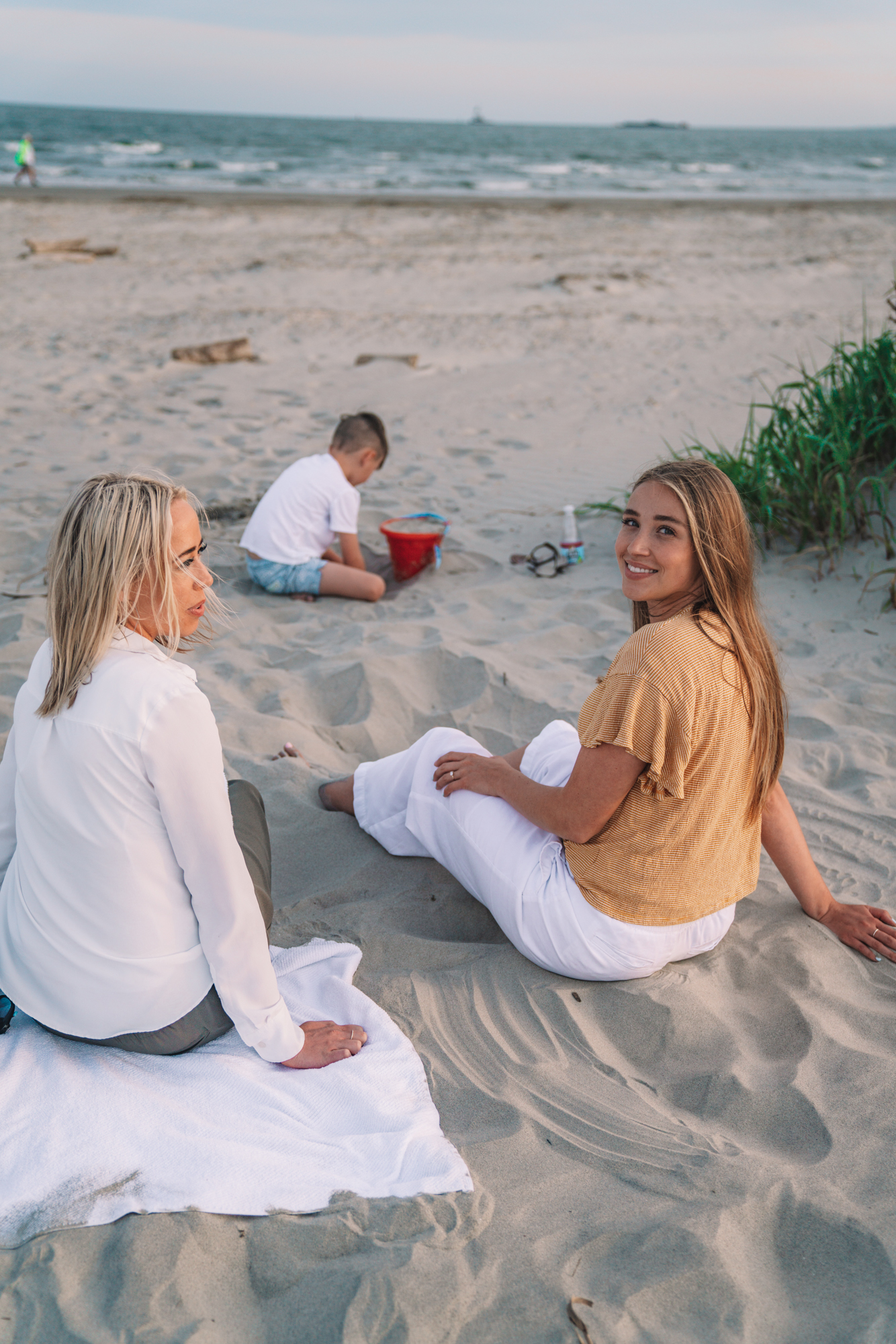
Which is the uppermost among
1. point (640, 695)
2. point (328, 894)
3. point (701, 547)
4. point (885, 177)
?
point (885, 177)

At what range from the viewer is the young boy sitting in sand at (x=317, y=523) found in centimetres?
458

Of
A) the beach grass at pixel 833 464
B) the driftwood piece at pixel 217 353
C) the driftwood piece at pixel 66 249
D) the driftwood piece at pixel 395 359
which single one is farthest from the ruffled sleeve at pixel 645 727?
the driftwood piece at pixel 66 249

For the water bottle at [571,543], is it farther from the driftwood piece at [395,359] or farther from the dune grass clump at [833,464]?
the driftwood piece at [395,359]

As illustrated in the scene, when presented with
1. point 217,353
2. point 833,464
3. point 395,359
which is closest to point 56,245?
point 217,353

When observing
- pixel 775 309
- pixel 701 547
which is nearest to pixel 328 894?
pixel 701 547

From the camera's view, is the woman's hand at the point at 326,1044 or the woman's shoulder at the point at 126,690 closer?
the woman's shoulder at the point at 126,690

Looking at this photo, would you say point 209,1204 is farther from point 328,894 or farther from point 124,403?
point 124,403

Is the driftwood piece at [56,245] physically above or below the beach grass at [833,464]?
above

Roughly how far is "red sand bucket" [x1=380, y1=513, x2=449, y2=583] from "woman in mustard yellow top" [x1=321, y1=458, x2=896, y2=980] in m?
2.35

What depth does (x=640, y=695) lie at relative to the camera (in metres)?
1.88

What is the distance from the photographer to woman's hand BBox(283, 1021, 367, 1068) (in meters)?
1.98

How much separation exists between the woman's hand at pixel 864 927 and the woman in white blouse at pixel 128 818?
133cm

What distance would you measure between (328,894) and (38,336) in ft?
27.1

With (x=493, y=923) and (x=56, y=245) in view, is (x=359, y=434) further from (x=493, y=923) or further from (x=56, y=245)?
(x=56, y=245)
